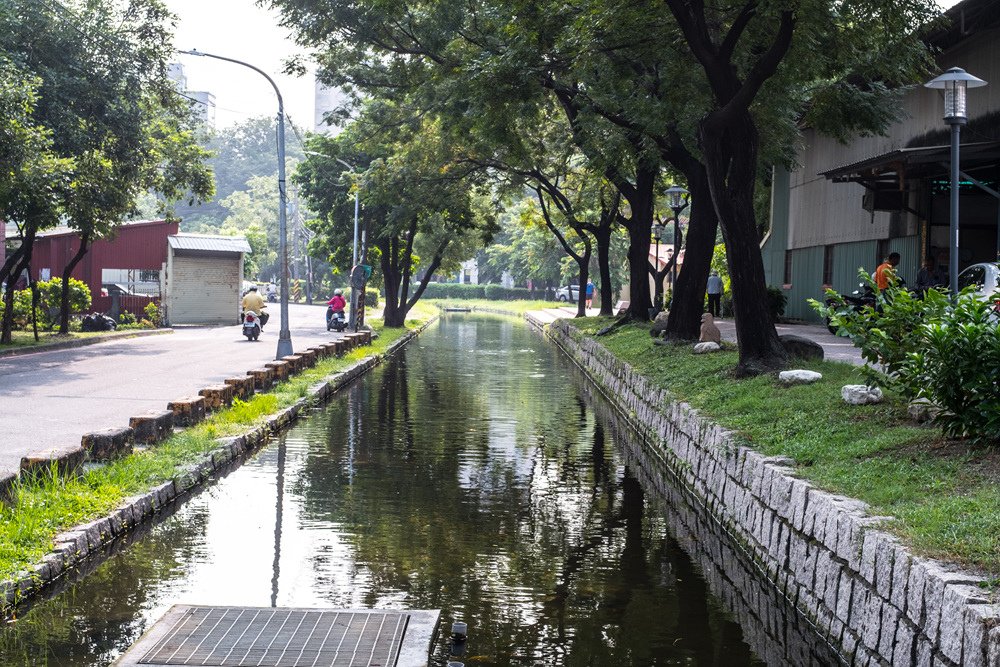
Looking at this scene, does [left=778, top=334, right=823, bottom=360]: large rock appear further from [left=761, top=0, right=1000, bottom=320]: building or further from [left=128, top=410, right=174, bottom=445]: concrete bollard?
[left=128, top=410, right=174, bottom=445]: concrete bollard

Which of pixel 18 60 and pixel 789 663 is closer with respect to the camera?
pixel 789 663

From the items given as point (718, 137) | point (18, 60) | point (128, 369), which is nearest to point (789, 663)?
point (718, 137)

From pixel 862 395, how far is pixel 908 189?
1499cm

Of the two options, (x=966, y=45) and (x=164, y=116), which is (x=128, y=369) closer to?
(x=164, y=116)

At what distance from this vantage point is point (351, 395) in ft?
68.0

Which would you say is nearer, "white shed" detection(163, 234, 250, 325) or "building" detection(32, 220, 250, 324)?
"building" detection(32, 220, 250, 324)

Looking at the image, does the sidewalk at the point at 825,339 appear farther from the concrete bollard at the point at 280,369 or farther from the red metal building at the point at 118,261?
the red metal building at the point at 118,261

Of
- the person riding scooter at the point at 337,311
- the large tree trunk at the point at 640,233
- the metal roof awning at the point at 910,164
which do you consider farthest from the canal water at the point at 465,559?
the person riding scooter at the point at 337,311

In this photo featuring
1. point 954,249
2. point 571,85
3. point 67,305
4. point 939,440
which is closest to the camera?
point 939,440

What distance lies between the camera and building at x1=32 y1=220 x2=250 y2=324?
153 feet

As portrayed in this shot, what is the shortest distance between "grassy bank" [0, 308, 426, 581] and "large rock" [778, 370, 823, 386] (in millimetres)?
6410

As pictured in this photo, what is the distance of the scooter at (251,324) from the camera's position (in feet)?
112

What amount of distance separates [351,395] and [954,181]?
1078 cm

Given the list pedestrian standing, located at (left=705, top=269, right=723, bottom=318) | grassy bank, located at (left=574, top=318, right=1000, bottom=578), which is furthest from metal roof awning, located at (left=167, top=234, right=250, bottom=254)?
grassy bank, located at (left=574, top=318, right=1000, bottom=578)
